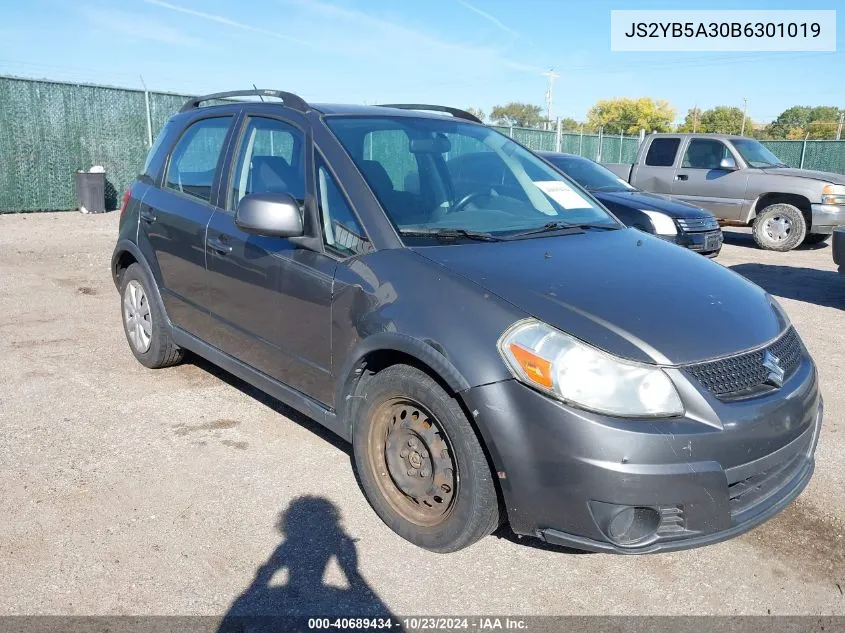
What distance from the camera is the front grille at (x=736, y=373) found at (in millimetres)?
2496

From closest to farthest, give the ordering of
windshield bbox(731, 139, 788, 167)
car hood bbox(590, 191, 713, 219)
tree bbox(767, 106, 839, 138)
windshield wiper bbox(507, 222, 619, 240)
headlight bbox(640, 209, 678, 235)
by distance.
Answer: windshield wiper bbox(507, 222, 619, 240), headlight bbox(640, 209, 678, 235), car hood bbox(590, 191, 713, 219), windshield bbox(731, 139, 788, 167), tree bbox(767, 106, 839, 138)

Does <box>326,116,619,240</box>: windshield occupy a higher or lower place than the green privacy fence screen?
lower

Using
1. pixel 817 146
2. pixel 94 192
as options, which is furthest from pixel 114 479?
pixel 817 146

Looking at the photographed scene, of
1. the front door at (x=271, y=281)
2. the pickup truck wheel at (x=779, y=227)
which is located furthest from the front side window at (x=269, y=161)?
the pickup truck wheel at (x=779, y=227)

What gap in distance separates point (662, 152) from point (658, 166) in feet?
0.95

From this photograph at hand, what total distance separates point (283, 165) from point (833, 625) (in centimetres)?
312

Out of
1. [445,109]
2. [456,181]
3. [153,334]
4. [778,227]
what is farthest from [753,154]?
[153,334]

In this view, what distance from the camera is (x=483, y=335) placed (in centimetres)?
258

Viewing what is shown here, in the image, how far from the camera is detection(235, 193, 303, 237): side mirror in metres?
3.15

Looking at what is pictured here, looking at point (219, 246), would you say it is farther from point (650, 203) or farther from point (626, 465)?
point (650, 203)

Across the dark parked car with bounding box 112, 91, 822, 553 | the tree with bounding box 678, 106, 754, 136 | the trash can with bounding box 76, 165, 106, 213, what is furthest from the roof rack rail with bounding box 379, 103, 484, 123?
the tree with bounding box 678, 106, 754, 136

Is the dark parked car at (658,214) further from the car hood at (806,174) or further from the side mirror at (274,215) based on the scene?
the side mirror at (274,215)

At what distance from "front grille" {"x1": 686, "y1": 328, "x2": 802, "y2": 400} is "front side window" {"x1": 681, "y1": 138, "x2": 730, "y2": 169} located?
10594mm

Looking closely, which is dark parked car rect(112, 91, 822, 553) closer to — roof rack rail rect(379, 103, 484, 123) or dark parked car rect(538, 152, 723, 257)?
roof rack rail rect(379, 103, 484, 123)
